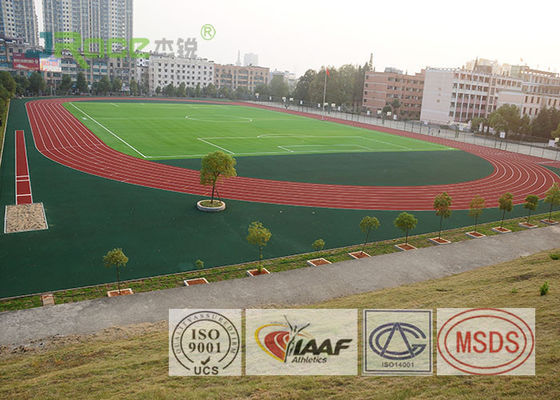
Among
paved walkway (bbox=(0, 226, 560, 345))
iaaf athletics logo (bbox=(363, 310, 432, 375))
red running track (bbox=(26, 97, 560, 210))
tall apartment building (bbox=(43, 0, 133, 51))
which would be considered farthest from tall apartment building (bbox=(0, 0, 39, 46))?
iaaf athletics logo (bbox=(363, 310, 432, 375))

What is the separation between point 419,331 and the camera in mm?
8914


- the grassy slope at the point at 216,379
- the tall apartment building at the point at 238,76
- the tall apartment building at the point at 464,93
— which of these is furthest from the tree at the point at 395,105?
the grassy slope at the point at 216,379

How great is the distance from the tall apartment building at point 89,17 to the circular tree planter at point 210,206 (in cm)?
16861

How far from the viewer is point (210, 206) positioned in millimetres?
22172

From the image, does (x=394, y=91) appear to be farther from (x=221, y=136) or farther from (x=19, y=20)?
(x=19, y=20)

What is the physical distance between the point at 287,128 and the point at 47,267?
146 ft

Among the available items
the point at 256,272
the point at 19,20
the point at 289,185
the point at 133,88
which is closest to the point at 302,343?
the point at 256,272

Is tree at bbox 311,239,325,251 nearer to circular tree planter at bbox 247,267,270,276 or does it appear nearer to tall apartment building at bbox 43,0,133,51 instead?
circular tree planter at bbox 247,267,270,276

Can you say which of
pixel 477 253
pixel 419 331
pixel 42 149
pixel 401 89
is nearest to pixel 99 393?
pixel 419 331

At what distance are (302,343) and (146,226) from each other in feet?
40.7

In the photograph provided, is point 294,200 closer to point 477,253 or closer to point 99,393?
point 477,253

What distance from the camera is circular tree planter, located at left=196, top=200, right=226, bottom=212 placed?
862 inches

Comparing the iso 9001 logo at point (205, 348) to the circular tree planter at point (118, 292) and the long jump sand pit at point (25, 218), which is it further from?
the long jump sand pit at point (25, 218)

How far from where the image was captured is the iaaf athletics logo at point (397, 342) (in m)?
Result: 7.71
